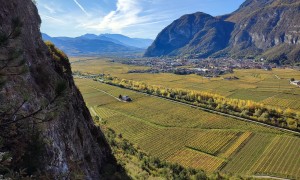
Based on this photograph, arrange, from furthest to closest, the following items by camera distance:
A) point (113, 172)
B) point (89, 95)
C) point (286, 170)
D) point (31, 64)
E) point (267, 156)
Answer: point (89, 95), point (267, 156), point (286, 170), point (113, 172), point (31, 64)

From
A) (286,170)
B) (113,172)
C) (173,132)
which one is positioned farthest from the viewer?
(173,132)

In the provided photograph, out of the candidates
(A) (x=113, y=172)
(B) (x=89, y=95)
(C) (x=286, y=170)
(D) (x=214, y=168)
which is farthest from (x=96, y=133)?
(B) (x=89, y=95)

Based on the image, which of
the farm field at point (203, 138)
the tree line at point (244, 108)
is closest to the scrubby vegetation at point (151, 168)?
the farm field at point (203, 138)

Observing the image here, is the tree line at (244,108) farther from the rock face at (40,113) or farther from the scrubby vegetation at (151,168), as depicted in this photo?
the rock face at (40,113)

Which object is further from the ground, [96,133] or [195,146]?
[96,133]

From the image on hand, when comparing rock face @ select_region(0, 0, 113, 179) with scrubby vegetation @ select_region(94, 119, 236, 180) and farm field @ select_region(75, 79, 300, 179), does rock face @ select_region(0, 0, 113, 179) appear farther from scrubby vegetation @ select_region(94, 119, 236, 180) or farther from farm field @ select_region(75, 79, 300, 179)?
farm field @ select_region(75, 79, 300, 179)

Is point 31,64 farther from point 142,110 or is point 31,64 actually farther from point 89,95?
point 89,95

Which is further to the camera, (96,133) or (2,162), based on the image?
(96,133)
